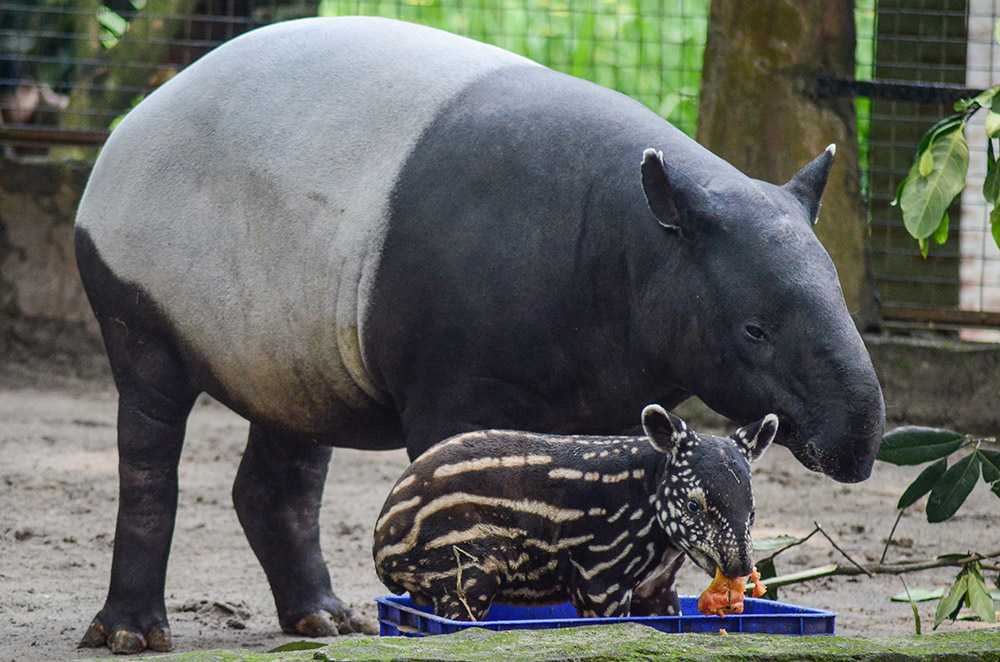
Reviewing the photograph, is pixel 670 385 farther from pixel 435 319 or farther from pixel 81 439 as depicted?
pixel 81 439

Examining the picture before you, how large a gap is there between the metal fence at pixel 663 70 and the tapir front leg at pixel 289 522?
13.6 ft

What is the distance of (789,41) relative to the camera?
7.26m

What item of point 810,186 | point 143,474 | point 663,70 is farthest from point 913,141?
point 143,474

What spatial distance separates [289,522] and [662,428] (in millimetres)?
1982

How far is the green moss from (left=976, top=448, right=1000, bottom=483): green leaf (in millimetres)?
1250

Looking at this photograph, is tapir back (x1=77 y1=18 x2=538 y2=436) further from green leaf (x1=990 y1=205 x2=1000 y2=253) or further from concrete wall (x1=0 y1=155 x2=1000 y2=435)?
concrete wall (x1=0 y1=155 x2=1000 y2=435)

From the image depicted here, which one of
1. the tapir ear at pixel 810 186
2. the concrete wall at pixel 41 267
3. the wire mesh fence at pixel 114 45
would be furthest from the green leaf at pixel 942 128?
the concrete wall at pixel 41 267

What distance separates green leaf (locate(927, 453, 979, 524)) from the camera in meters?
3.81

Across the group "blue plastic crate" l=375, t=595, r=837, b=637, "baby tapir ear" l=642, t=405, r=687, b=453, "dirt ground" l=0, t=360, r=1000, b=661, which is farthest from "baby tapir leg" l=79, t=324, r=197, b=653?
"baby tapir ear" l=642, t=405, r=687, b=453

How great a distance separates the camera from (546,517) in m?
2.86

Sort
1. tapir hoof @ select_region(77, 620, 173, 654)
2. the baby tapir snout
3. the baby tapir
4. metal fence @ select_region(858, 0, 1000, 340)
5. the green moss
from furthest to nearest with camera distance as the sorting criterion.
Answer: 1. metal fence @ select_region(858, 0, 1000, 340)
2. tapir hoof @ select_region(77, 620, 173, 654)
3. the baby tapir
4. the baby tapir snout
5. the green moss

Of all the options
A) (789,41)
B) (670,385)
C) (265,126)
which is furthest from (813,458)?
(789,41)

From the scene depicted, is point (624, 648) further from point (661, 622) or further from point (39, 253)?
point (39, 253)

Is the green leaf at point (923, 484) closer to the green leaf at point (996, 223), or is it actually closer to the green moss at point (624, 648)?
the green leaf at point (996, 223)
